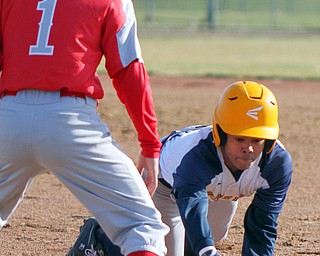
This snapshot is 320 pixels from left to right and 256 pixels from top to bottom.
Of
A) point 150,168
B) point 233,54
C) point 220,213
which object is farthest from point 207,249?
point 233,54

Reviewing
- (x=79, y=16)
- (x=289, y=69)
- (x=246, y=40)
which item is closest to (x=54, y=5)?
(x=79, y=16)

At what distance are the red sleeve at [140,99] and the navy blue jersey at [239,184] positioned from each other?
478 millimetres

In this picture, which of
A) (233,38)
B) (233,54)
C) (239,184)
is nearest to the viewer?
(239,184)

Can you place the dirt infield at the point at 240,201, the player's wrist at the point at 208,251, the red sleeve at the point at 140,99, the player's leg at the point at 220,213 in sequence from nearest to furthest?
the red sleeve at the point at 140,99 < the player's wrist at the point at 208,251 < the player's leg at the point at 220,213 < the dirt infield at the point at 240,201

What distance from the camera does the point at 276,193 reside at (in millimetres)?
4117

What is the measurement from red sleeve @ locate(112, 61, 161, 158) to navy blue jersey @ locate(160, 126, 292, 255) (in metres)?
0.48

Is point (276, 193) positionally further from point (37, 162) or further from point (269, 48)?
point (269, 48)

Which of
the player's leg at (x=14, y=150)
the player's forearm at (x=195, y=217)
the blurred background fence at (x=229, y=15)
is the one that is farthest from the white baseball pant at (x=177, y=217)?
the blurred background fence at (x=229, y=15)

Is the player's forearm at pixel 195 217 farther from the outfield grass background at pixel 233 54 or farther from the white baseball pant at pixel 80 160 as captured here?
the outfield grass background at pixel 233 54

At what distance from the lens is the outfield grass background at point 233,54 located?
51.8 ft

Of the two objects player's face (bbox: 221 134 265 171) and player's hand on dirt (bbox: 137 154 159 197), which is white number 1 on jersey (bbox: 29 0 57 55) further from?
player's face (bbox: 221 134 265 171)

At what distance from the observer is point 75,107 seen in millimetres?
3377

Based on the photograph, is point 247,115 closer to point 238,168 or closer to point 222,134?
point 222,134

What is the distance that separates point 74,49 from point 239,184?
131cm
